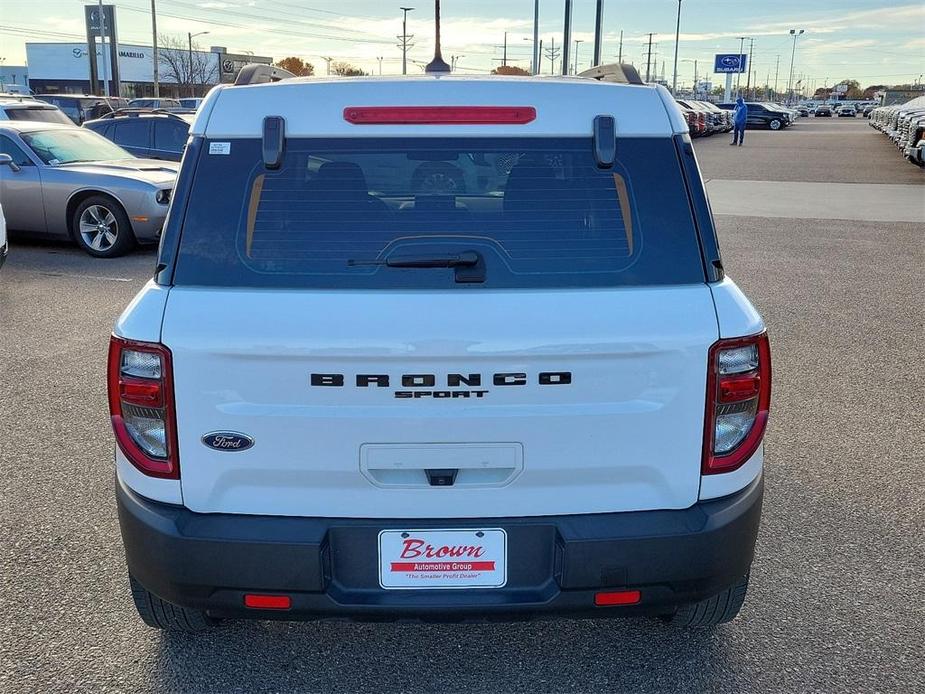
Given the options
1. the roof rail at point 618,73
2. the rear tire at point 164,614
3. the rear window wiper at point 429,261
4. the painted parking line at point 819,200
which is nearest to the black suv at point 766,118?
the painted parking line at point 819,200

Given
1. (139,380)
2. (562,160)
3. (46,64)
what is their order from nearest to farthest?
(139,380) < (562,160) < (46,64)

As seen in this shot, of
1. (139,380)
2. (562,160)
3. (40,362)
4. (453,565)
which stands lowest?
(40,362)

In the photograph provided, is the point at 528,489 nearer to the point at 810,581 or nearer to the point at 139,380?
the point at 139,380

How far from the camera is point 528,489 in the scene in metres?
2.45

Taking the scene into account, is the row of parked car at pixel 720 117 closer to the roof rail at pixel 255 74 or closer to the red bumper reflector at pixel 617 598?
the roof rail at pixel 255 74

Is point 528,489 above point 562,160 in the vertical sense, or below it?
below

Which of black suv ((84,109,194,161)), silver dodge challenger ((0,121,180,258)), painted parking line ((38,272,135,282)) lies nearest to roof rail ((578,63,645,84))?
painted parking line ((38,272,135,282))

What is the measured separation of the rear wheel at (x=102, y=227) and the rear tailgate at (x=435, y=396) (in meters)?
9.07

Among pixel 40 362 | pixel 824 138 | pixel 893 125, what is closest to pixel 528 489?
pixel 40 362

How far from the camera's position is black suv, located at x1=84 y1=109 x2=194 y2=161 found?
1476 centimetres

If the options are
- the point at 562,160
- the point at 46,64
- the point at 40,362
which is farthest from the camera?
the point at 46,64

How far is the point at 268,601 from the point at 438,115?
143 cm

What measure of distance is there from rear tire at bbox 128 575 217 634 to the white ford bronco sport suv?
303mm

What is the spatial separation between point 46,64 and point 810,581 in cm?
11474
